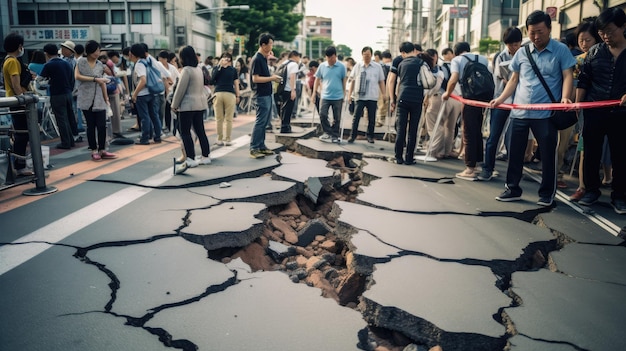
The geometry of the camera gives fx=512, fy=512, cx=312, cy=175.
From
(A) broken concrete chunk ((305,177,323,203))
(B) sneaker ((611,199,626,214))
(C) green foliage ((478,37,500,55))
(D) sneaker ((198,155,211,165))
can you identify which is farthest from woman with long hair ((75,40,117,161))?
(C) green foliage ((478,37,500,55))

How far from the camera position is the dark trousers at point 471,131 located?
6758mm

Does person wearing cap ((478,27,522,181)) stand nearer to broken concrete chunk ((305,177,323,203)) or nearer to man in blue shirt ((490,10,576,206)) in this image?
man in blue shirt ((490,10,576,206))

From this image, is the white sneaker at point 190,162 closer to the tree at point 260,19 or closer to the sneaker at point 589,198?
the sneaker at point 589,198

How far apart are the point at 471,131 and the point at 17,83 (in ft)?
19.7

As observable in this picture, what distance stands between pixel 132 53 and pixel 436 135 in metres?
5.61

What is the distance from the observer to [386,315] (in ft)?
8.87

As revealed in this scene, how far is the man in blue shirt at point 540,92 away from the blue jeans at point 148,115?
21.3 feet

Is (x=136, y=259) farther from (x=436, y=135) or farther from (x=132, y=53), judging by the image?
(x=132, y=53)

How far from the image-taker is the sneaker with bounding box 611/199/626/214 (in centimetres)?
505

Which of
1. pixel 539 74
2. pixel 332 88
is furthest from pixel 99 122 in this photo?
pixel 539 74

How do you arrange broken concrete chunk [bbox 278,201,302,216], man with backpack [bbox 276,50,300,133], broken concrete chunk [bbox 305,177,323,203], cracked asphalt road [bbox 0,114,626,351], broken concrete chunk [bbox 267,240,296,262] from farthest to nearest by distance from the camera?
man with backpack [bbox 276,50,300,133] < broken concrete chunk [bbox 305,177,323,203] < broken concrete chunk [bbox 278,201,302,216] < broken concrete chunk [bbox 267,240,296,262] < cracked asphalt road [bbox 0,114,626,351]

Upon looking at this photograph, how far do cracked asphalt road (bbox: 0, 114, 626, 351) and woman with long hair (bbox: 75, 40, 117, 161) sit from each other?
2.34 meters

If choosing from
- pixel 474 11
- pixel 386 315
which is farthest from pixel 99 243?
pixel 474 11

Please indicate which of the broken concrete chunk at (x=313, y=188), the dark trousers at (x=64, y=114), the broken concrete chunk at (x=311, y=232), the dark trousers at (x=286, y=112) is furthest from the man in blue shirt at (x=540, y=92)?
the dark trousers at (x=64, y=114)
